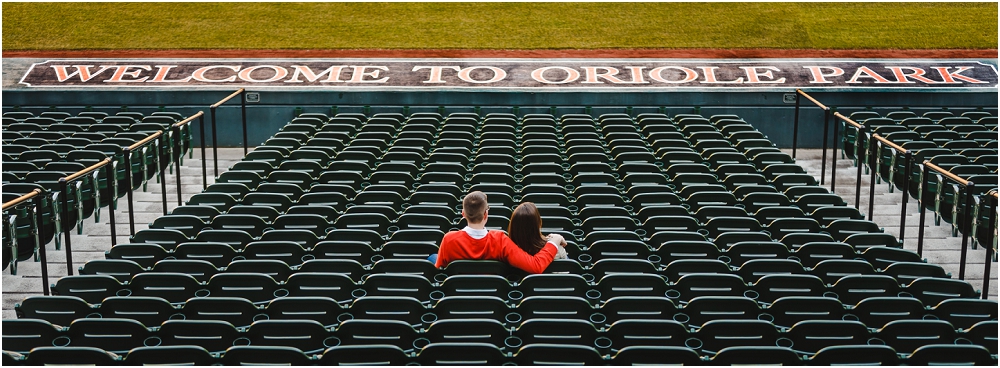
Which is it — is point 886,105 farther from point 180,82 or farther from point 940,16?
point 180,82

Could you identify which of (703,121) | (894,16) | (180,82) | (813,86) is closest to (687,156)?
(703,121)

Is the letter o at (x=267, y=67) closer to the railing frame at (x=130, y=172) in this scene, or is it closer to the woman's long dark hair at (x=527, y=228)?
the railing frame at (x=130, y=172)

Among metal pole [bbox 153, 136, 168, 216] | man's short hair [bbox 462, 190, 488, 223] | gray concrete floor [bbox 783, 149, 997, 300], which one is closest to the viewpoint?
man's short hair [bbox 462, 190, 488, 223]

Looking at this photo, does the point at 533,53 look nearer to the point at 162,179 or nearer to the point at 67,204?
the point at 162,179

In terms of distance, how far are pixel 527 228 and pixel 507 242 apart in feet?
0.54

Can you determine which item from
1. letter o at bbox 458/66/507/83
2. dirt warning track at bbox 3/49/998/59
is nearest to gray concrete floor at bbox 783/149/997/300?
letter o at bbox 458/66/507/83

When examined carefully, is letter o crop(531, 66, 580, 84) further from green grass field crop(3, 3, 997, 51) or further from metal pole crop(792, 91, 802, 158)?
metal pole crop(792, 91, 802, 158)

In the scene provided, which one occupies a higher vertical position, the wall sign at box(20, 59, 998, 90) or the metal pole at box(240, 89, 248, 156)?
the wall sign at box(20, 59, 998, 90)

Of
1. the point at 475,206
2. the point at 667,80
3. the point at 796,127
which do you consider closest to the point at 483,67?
the point at 667,80

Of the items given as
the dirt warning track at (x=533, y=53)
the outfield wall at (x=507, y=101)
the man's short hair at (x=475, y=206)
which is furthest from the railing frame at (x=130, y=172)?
the dirt warning track at (x=533, y=53)

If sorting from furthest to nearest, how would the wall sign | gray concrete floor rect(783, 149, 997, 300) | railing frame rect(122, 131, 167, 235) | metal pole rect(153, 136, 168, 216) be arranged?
the wall sign
metal pole rect(153, 136, 168, 216)
railing frame rect(122, 131, 167, 235)
gray concrete floor rect(783, 149, 997, 300)

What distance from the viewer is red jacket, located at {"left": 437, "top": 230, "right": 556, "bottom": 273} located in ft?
19.5

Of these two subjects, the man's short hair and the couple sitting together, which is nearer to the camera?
the man's short hair

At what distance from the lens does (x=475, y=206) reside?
5789 mm
